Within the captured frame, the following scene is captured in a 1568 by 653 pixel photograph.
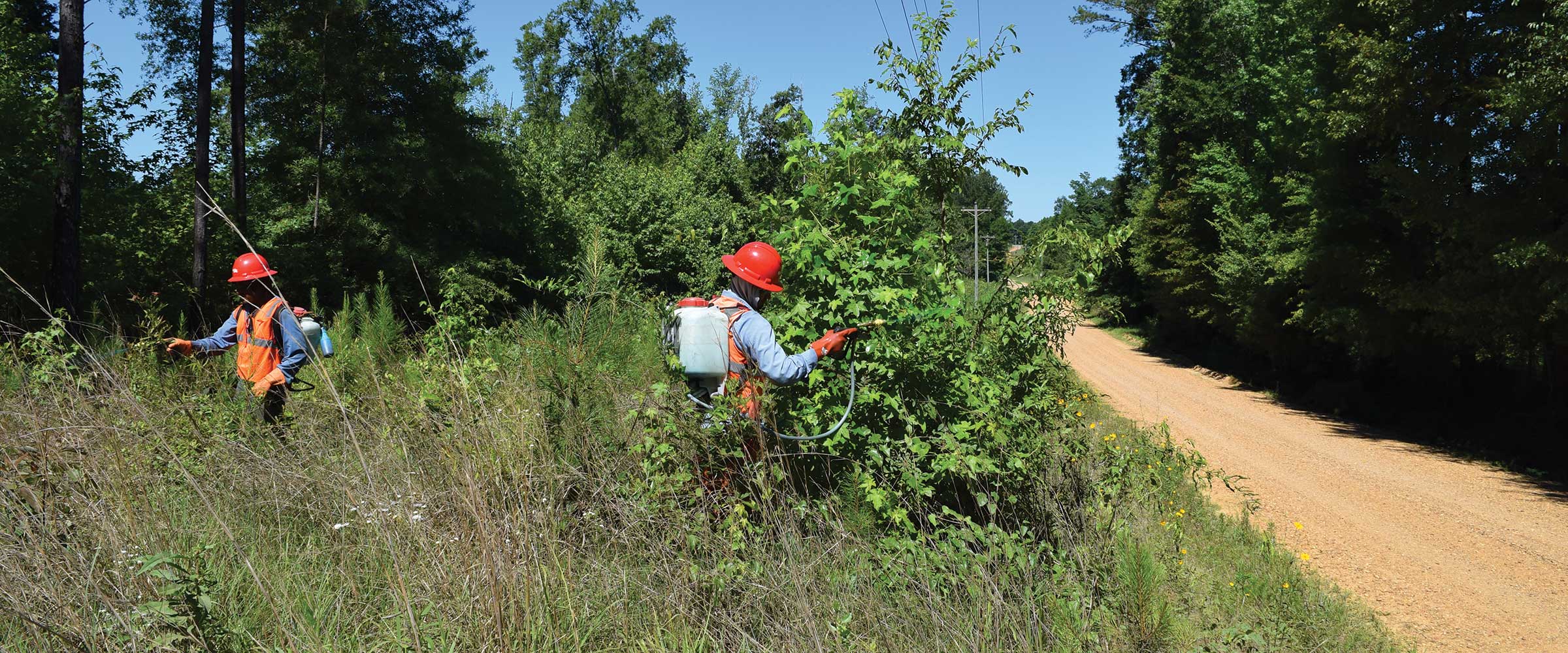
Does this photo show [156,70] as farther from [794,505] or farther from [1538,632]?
[1538,632]

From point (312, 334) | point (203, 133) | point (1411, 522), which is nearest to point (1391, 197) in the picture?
point (1411, 522)

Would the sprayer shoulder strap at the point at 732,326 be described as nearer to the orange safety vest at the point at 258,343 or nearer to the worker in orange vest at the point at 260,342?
the worker in orange vest at the point at 260,342

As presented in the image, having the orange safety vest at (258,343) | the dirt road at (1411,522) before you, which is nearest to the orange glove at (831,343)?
the orange safety vest at (258,343)

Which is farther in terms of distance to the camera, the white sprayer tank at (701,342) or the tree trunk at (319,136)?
the tree trunk at (319,136)

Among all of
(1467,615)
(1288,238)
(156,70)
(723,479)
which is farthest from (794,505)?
(156,70)

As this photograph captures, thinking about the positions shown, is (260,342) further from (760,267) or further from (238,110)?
(238,110)

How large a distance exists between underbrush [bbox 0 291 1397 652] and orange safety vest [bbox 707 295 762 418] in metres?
0.15

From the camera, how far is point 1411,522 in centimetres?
897

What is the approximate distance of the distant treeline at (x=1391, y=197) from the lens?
11.7m

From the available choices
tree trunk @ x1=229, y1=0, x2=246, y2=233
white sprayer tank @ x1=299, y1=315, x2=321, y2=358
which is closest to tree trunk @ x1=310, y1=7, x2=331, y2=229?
tree trunk @ x1=229, y1=0, x2=246, y2=233

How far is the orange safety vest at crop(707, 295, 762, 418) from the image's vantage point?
3252mm

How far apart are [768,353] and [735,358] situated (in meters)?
0.29

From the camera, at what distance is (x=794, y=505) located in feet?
10.1

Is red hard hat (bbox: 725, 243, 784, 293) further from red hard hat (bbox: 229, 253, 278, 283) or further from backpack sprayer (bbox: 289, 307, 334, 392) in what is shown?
red hard hat (bbox: 229, 253, 278, 283)
